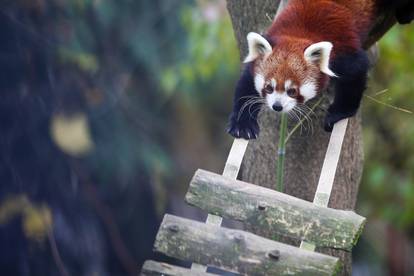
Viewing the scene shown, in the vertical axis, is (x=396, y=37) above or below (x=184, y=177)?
above

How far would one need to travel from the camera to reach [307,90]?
3.59m

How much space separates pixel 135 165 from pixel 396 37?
2324 millimetres

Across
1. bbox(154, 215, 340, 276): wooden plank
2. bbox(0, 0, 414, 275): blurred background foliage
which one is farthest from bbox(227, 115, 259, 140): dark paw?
bbox(0, 0, 414, 275): blurred background foliage

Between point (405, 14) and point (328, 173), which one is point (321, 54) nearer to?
point (328, 173)

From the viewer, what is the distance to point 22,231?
5.28m

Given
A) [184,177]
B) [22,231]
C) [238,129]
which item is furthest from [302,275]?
[184,177]

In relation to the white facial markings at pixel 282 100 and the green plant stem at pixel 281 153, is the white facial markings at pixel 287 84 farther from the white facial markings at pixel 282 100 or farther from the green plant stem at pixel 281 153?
the green plant stem at pixel 281 153

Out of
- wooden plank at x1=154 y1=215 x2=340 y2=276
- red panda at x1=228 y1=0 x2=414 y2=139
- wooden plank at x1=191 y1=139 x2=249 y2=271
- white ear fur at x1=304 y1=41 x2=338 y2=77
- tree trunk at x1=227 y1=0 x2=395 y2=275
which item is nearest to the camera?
wooden plank at x1=154 y1=215 x2=340 y2=276

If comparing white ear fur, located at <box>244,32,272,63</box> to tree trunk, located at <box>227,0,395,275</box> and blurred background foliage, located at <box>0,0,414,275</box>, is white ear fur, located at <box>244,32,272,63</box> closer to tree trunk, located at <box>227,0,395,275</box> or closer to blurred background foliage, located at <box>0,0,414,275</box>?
tree trunk, located at <box>227,0,395,275</box>

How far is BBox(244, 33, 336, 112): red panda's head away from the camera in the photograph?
11.5ft

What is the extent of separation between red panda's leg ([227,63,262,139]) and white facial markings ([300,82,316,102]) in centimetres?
21

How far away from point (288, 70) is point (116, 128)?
9.15 ft

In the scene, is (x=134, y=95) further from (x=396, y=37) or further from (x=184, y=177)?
(x=396, y=37)

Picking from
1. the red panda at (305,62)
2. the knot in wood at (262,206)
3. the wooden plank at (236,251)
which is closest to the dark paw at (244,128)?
the red panda at (305,62)
